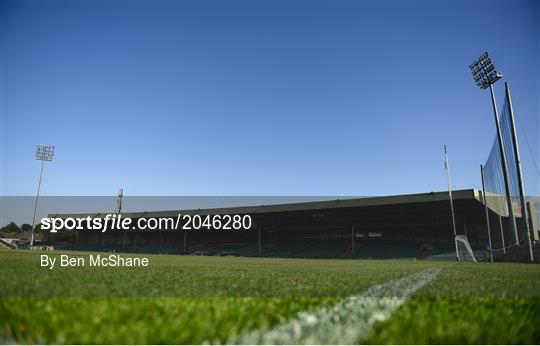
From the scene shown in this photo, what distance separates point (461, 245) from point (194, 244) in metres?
36.7

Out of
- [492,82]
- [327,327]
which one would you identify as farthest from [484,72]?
[327,327]

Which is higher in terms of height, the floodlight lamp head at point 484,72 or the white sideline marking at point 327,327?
the floodlight lamp head at point 484,72

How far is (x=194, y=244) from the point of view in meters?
53.4

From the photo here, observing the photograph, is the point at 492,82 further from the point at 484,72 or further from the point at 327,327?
the point at 327,327

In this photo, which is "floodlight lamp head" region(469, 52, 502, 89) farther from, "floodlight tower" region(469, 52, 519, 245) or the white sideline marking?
the white sideline marking

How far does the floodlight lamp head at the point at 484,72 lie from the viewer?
26188mm

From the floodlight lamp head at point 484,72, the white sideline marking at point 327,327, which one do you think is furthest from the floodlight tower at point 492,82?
the white sideline marking at point 327,327

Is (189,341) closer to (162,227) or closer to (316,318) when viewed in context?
(316,318)

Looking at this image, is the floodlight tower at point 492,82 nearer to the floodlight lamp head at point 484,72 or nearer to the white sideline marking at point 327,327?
the floodlight lamp head at point 484,72

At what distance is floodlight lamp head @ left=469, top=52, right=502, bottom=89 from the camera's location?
26188mm

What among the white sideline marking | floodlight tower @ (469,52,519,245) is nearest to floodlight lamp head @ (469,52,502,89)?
floodlight tower @ (469,52,519,245)

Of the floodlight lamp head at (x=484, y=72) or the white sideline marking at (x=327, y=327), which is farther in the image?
the floodlight lamp head at (x=484, y=72)

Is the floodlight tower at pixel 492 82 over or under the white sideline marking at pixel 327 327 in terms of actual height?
over

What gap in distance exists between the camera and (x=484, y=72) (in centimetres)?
2709
